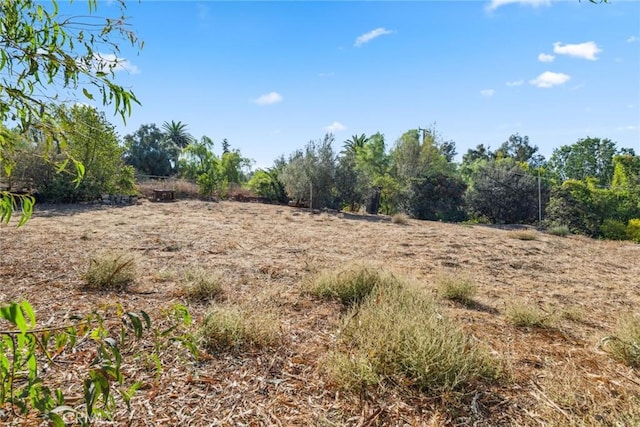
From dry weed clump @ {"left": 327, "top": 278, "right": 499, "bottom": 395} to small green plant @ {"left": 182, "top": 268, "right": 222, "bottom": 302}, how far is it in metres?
1.65

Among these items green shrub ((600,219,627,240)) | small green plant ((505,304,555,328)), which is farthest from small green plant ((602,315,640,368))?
green shrub ((600,219,627,240))

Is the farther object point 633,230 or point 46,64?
point 633,230

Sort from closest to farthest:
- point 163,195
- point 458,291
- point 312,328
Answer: point 312,328 < point 458,291 < point 163,195

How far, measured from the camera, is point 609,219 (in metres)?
14.2

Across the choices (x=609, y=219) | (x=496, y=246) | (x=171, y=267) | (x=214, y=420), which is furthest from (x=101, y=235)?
(x=609, y=219)

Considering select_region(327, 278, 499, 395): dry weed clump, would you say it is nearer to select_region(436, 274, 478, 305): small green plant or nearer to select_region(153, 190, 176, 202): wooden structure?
select_region(436, 274, 478, 305): small green plant

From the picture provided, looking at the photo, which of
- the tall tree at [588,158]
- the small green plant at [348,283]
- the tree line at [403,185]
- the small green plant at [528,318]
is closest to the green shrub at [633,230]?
the tree line at [403,185]

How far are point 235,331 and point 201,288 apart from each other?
1.13m

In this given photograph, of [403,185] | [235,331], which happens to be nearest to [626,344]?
[235,331]

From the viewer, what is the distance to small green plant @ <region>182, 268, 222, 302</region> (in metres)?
3.60

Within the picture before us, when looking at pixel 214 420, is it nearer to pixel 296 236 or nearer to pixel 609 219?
pixel 296 236

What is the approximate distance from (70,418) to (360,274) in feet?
9.10

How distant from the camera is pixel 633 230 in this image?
12992 mm

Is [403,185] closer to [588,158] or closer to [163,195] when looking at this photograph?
[163,195]
